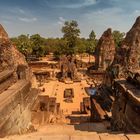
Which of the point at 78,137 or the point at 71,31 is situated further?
the point at 71,31

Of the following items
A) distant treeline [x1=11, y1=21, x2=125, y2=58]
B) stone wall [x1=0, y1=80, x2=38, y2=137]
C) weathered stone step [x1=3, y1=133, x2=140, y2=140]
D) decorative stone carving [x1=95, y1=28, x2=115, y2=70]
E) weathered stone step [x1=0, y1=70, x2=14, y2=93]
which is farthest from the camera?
distant treeline [x1=11, y1=21, x2=125, y2=58]

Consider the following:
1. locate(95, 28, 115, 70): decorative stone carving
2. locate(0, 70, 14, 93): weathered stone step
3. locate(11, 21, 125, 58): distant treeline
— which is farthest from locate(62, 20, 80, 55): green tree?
locate(0, 70, 14, 93): weathered stone step

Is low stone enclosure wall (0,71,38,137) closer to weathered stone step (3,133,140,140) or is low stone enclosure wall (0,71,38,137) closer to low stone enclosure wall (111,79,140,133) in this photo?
weathered stone step (3,133,140,140)

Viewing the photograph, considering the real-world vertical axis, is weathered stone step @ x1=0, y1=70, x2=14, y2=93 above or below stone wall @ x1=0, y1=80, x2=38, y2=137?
above

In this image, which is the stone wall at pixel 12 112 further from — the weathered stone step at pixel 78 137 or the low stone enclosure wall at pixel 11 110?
the weathered stone step at pixel 78 137

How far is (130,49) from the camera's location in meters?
22.2

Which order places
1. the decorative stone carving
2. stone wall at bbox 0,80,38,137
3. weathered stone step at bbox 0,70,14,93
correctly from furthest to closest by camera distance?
the decorative stone carving → weathered stone step at bbox 0,70,14,93 → stone wall at bbox 0,80,38,137

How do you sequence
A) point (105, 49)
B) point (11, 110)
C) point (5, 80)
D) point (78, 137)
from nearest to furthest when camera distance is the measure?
point (78, 137)
point (11, 110)
point (5, 80)
point (105, 49)

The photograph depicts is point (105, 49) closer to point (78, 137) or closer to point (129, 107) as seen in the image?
point (129, 107)

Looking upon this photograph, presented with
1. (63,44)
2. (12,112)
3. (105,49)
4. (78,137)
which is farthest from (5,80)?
(63,44)

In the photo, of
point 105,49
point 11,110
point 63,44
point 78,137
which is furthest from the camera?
point 63,44

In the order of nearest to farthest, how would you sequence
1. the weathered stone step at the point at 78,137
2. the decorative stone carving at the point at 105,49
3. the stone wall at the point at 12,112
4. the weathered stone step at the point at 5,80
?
1. the weathered stone step at the point at 78,137
2. the stone wall at the point at 12,112
3. the weathered stone step at the point at 5,80
4. the decorative stone carving at the point at 105,49

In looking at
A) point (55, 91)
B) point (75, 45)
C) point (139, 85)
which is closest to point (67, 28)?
point (75, 45)

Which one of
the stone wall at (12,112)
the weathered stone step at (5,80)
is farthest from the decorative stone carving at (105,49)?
the weathered stone step at (5,80)
